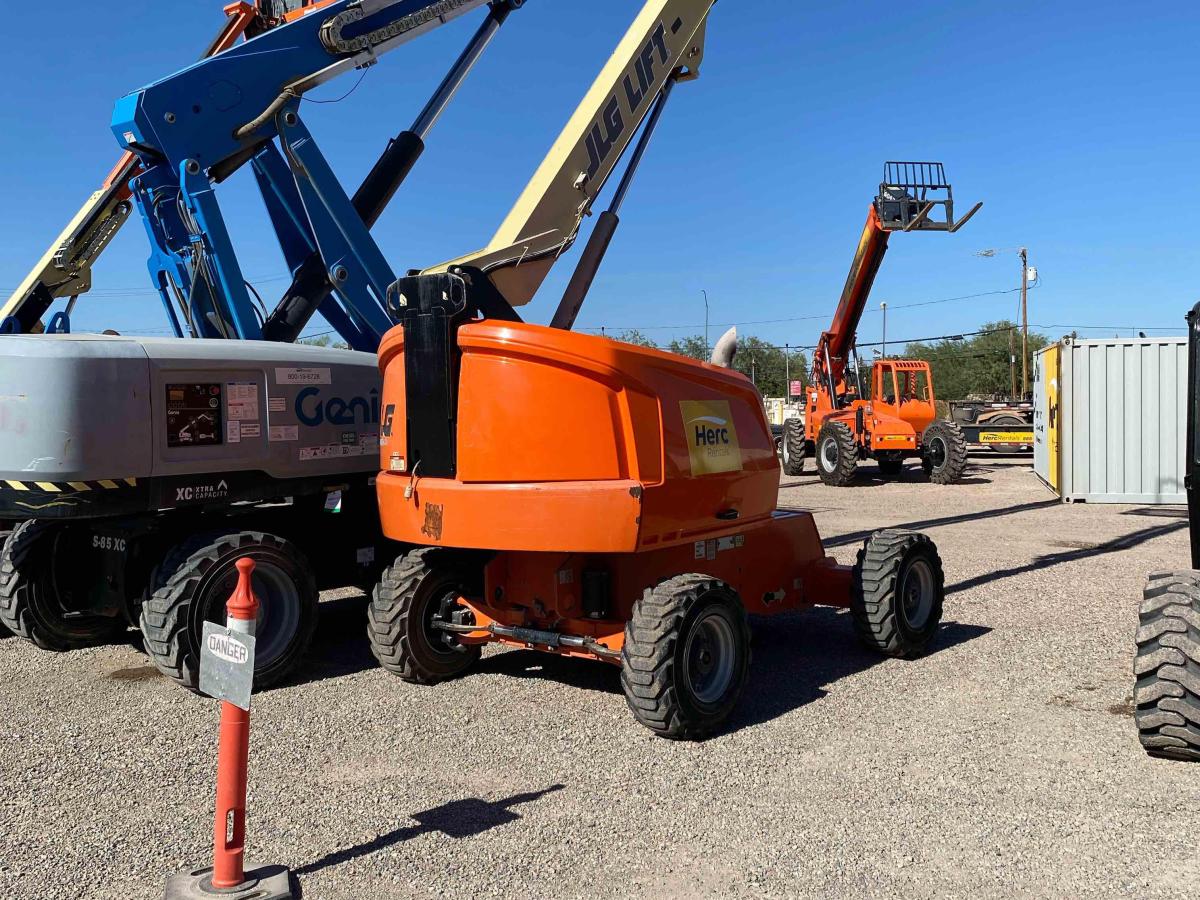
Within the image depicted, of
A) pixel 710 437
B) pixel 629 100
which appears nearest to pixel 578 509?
pixel 710 437

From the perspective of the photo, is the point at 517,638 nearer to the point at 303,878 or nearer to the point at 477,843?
the point at 477,843

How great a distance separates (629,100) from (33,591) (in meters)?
6.47

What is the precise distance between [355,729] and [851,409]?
18.2m

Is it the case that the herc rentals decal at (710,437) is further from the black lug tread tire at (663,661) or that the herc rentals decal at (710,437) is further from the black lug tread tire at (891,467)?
the black lug tread tire at (891,467)

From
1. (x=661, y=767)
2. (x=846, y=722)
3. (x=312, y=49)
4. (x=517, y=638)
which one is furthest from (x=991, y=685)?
(x=312, y=49)

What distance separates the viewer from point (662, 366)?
573 centimetres

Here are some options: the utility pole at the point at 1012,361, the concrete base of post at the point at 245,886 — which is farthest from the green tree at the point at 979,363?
the concrete base of post at the point at 245,886

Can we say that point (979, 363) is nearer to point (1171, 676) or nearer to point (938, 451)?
point (938, 451)

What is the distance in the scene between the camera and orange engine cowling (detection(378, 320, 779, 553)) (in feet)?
17.7

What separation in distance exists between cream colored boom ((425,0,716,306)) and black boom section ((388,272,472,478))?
6.30 feet

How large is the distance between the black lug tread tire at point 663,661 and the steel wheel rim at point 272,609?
261 cm

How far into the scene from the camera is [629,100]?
9.37 meters

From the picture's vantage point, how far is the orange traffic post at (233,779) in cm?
365

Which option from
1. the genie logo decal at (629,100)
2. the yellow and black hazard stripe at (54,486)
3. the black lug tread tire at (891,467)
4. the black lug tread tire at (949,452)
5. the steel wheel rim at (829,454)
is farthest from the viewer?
the black lug tread tire at (891,467)
